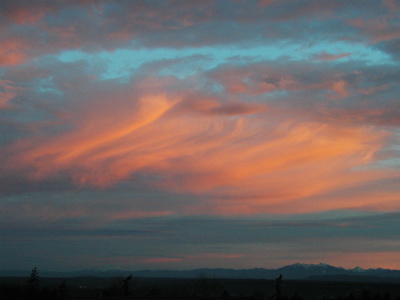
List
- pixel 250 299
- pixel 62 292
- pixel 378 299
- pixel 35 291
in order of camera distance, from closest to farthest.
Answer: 1. pixel 250 299
2. pixel 62 292
3. pixel 35 291
4. pixel 378 299

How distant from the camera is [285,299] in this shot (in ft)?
390

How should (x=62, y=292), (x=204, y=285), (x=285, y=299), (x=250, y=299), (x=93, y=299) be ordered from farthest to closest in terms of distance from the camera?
1. (x=204, y=285)
2. (x=285, y=299)
3. (x=62, y=292)
4. (x=250, y=299)
5. (x=93, y=299)

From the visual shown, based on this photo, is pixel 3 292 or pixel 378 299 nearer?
pixel 3 292

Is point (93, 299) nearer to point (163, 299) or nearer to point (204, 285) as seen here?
point (163, 299)

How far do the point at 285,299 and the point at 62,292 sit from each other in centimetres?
5193

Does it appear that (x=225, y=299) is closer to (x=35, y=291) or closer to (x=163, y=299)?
(x=163, y=299)

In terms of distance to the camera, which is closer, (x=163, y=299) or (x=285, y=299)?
(x=163, y=299)

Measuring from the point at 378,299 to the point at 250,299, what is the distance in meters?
74.4

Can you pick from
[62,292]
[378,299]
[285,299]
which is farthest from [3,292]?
[378,299]

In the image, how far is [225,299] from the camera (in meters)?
72.9

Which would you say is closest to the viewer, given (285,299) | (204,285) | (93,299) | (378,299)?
(93,299)

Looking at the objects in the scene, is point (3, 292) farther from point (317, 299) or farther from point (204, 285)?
point (317, 299)

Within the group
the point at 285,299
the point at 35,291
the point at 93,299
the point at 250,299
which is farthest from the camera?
the point at 285,299

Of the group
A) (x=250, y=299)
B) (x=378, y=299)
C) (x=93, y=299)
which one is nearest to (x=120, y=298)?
(x=93, y=299)
